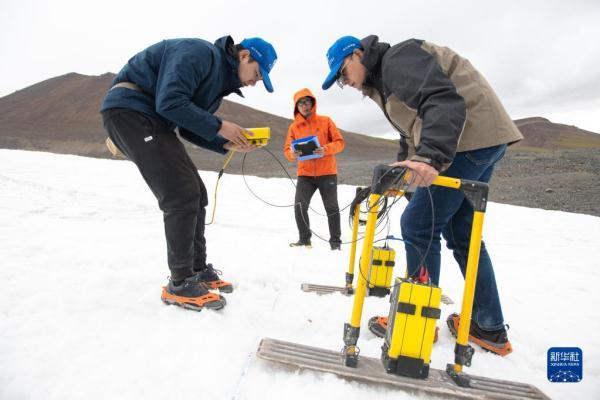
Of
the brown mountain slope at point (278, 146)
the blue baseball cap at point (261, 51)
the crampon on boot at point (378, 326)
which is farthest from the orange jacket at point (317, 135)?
the brown mountain slope at point (278, 146)

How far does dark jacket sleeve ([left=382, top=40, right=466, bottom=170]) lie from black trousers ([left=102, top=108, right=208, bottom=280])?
1662 mm

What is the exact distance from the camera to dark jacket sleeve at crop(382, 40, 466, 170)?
6.57 feet

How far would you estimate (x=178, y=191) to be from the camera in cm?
273

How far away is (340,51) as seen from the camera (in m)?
2.52

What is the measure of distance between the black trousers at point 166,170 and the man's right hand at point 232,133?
15.5 inches

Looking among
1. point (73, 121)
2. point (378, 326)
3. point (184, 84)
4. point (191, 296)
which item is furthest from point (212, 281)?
point (73, 121)

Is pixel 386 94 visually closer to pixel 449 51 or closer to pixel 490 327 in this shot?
pixel 449 51

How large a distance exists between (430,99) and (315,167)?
135 inches

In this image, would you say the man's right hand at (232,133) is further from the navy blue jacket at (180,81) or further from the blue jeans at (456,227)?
the blue jeans at (456,227)

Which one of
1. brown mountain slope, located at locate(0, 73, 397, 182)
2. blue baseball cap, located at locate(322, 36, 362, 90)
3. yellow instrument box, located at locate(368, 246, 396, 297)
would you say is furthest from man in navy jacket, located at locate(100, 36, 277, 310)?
brown mountain slope, located at locate(0, 73, 397, 182)

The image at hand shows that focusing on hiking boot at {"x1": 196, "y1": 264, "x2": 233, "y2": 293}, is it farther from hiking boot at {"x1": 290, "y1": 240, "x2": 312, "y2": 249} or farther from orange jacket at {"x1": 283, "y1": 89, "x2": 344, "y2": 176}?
orange jacket at {"x1": 283, "y1": 89, "x2": 344, "y2": 176}

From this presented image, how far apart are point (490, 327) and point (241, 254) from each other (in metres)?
2.86

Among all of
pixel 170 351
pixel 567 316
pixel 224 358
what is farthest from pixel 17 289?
pixel 567 316

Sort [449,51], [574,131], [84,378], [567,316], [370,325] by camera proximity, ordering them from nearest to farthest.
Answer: [84,378] → [449,51] → [370,325] → [567,316] → [574,131]
